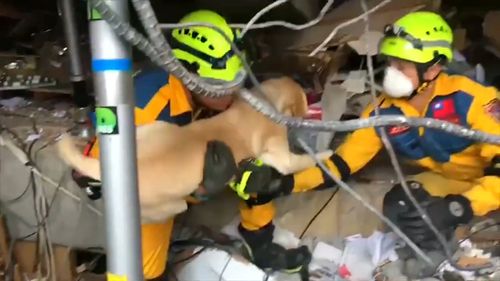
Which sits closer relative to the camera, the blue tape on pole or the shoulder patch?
the blue tape on pole

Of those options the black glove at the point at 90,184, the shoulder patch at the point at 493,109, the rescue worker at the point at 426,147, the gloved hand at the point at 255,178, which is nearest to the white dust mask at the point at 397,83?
the rescue worker at the point at 426,147

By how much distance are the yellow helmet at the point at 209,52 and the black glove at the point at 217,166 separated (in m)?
0.10

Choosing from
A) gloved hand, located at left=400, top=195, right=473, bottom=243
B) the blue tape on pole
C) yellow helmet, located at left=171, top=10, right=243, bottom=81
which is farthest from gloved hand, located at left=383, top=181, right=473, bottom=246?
the blue tape on pole

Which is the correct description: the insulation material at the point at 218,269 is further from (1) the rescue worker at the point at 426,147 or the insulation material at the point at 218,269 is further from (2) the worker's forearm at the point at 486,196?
(2) the worker's forearm at the point at 486,196

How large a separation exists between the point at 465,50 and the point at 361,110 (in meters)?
0.29

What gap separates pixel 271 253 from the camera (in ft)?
4.09

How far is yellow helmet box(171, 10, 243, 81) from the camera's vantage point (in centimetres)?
101

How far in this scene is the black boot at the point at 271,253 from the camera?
1238 millimetres

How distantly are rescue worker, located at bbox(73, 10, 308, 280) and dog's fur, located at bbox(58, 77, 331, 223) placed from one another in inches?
0.9

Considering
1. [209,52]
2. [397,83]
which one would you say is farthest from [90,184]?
[397,83]

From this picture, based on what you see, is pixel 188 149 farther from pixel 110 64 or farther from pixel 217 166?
pixel 110 64

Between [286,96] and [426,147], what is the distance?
244mm

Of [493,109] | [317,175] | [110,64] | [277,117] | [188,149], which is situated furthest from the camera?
[317,175]

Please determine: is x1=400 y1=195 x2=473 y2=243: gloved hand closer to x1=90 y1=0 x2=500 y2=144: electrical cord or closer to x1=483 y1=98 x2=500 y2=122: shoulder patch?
x1=483 y1=98 x2=500 y2=122: shoulder patch
